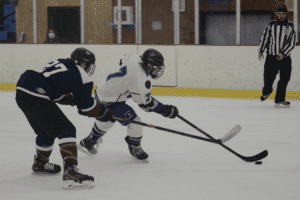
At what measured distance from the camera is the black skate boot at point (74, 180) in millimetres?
2162

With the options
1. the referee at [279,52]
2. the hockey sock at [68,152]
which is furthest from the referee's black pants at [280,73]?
the hockey sock at [68,152]

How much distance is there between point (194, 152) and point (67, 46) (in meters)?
4.74

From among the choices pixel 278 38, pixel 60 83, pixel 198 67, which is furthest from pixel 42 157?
pixel 198 67

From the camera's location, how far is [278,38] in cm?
544

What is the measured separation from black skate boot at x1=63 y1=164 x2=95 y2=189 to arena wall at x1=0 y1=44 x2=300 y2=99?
452cm

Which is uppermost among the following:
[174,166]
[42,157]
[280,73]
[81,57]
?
[81,57]

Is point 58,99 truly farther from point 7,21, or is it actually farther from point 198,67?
point 7,21

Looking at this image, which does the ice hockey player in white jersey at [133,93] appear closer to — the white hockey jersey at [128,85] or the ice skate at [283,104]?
the white hockey jersey at [128,85]

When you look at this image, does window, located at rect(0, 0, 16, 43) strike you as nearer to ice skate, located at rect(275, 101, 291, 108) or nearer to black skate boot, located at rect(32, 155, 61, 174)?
ice skate, located at rect(275, 101, 291, 108)

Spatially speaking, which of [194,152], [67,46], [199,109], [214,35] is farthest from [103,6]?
[194,152]

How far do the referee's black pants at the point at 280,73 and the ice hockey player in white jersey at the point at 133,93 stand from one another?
2952mm

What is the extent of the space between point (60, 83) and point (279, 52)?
377 centimetres

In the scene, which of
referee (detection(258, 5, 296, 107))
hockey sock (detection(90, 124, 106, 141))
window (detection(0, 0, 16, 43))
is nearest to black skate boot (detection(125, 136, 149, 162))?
hockey sock (detection(90, 124, 106, 141))

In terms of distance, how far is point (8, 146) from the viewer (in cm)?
325
